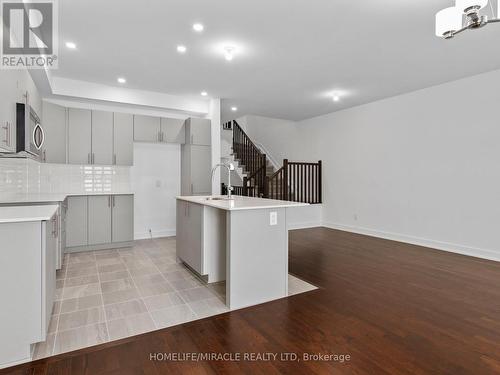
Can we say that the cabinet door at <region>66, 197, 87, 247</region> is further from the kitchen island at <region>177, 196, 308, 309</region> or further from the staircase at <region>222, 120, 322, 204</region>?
the staircase at <region>222, 120, 322, 204</region>

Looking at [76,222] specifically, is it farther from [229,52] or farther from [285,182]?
[285,182]

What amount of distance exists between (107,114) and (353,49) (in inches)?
159

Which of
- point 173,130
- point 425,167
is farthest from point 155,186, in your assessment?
point 425,167

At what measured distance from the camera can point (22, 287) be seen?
72.0 inches

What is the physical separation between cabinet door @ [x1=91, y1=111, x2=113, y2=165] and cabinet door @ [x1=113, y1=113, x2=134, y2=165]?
0.26 ft

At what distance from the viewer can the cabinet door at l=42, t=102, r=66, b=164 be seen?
14.4 feet

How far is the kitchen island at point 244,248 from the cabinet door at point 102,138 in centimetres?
245

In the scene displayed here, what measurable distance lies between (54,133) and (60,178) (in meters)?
0.75

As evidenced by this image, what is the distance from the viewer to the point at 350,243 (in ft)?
17.0

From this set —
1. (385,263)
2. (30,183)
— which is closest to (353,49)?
(385,263)

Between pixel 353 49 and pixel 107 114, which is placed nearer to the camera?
pixel 353 49

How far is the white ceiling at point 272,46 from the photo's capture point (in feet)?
8.80

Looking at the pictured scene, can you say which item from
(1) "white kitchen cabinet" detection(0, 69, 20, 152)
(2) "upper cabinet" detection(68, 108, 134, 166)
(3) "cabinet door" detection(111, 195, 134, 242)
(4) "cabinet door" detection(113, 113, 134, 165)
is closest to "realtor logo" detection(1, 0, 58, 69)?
(1) "white kitchen cabinet" detection(0, 69, 20, 152)

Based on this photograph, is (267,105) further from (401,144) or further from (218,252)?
(218,252)
